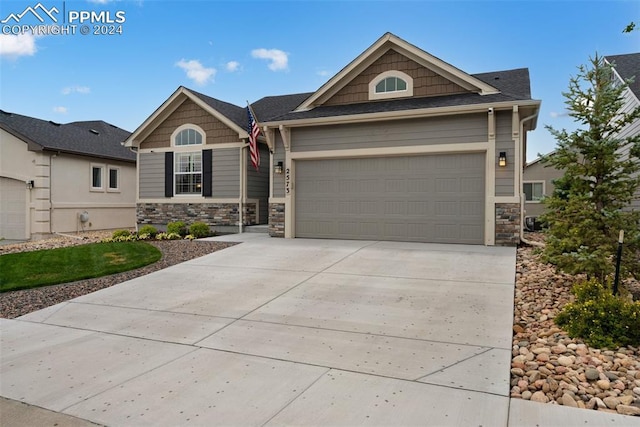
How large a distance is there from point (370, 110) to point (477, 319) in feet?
23.7

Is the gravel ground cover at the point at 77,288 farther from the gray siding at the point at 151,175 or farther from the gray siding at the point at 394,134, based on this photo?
the gray siding at the point at 151,175

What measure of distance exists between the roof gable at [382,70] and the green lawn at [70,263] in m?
6.20

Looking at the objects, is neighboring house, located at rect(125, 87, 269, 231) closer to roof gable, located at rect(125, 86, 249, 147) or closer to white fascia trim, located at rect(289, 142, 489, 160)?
roof gable, located at rect(125, 86, 249, 147)

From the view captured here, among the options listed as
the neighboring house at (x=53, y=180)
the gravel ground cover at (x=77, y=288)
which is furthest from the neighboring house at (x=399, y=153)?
the neighboring house at (x=53, y=180)

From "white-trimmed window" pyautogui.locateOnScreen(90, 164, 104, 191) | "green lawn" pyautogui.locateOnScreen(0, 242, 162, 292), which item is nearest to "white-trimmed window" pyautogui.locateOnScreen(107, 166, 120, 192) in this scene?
"white-trimmed window" pyautogui.locateOnScreen(90, 164, 104, 191)

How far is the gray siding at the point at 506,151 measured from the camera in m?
9.64

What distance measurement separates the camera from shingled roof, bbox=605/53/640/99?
11281mm

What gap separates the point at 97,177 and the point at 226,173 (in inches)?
296

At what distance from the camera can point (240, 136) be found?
1376cm

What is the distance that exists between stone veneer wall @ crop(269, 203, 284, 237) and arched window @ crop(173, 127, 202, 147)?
4.54 m

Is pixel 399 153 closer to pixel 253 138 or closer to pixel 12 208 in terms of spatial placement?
pixel 253 138

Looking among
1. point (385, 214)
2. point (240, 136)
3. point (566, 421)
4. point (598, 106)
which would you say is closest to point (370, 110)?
point (385, 214)

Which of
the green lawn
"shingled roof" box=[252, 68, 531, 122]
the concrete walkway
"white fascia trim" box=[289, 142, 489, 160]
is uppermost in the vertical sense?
"shingled roof" box=[252, 68, 531, 122]

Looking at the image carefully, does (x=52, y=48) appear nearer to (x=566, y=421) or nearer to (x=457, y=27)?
(x=457, y=27)
